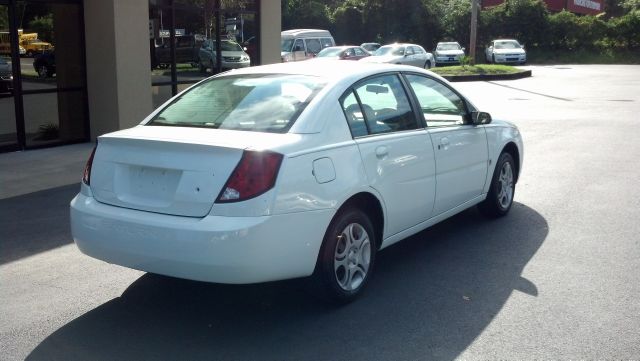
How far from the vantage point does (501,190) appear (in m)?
7.27

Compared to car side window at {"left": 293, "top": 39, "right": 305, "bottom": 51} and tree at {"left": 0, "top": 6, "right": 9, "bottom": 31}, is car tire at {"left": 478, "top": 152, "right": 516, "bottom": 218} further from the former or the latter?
car side window at {"left": 293, "top": 39, "right": 305, "bottom": 51}

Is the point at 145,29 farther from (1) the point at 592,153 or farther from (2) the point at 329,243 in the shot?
(2) the point at 329,243

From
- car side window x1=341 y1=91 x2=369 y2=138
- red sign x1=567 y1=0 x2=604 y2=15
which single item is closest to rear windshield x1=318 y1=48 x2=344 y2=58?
car side window x1=341 y1=91 x2=369 y2=138

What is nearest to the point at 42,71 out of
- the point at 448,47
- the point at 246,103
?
the point at 246,103

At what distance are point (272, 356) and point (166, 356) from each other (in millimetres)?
605

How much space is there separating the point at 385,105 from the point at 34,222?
12.8 feet

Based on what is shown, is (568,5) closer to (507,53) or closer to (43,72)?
(507,53)

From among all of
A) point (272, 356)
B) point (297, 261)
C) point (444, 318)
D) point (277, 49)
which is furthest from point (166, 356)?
point (277, 49)

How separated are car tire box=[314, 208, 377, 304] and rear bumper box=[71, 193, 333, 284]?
140 mm

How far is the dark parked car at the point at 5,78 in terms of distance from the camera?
1116 cm

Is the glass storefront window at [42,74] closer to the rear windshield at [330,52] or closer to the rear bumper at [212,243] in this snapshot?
the rear bumper at [212,243]

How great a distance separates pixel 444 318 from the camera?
4.76 m

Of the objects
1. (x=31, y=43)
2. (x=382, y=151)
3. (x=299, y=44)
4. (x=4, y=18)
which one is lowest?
(x=382, y=151)

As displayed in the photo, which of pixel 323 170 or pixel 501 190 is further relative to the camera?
pixel 501 190
